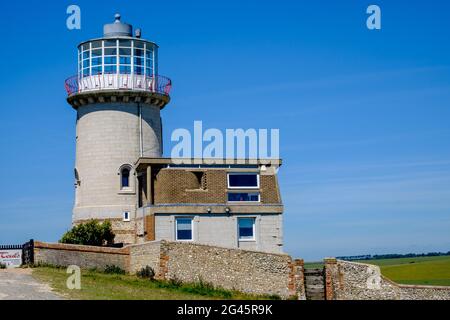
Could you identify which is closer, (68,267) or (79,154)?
(68,267)

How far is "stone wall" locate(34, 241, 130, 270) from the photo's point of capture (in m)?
43.2

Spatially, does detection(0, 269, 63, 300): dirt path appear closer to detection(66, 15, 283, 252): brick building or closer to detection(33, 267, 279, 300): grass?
detection(33, 267, 279, 300): grass

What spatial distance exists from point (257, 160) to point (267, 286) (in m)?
8.83

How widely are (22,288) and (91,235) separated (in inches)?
633

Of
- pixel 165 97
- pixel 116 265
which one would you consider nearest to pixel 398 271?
pixel 165 97

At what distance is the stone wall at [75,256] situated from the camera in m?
43.2

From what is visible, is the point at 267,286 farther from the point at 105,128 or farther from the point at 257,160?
the point at 105,128

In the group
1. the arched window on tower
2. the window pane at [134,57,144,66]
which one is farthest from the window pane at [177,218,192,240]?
the window pane at [134,57,144,66]

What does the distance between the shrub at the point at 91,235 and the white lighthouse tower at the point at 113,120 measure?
3.08 feet

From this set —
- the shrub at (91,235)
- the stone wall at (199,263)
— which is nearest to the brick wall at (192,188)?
the shrub at (91,235)

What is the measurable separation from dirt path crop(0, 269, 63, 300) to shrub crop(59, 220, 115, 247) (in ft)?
32.8

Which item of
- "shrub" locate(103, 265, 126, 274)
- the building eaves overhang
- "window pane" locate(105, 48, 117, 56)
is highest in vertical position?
"window pane" locate(105, 48, 117, 56)

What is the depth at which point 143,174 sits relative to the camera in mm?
51531

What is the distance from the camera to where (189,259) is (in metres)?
42.5
